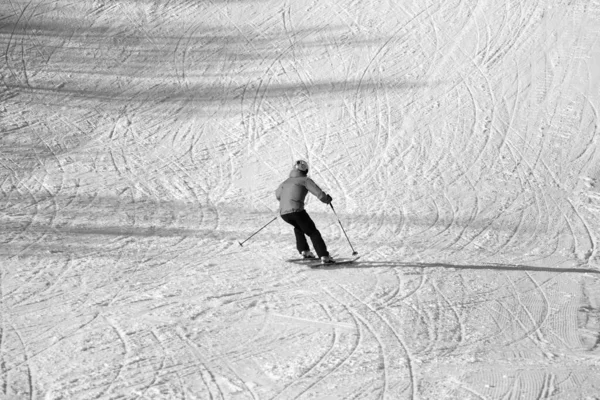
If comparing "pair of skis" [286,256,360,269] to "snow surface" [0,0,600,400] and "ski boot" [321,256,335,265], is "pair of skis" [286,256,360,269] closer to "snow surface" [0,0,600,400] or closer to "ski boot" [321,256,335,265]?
"ski boot" [321,256,335,265]

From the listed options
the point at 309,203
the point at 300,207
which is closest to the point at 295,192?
the point at 300,207

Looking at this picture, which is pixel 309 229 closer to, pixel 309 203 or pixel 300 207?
pixel 300 207

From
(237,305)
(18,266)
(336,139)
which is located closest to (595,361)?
(237,305)

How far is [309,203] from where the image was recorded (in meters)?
14.4

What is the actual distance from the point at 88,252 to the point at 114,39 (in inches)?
346

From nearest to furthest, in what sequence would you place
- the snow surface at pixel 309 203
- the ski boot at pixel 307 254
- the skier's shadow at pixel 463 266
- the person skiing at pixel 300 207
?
the snow surface at pixel 309 203
the person skiing at pixel 300 207
the skier's shadow at pixel 463 266
the ski boot at pixel 307 254

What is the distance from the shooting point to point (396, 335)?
9336 millimetres

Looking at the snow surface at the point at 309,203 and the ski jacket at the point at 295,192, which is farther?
the ski jacket at the point at 295,192

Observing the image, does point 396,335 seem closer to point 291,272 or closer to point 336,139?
point 291,272

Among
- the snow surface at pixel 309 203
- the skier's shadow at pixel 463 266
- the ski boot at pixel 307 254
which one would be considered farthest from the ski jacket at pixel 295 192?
the skier's shadow at pixel 463 266

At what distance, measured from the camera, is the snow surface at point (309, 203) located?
→ 8.63 meters

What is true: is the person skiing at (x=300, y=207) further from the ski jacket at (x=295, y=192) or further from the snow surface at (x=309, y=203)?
the snow surface at (x=309, y=203)

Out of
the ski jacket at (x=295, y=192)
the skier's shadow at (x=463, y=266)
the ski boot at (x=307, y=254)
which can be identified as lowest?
the skier's shadow at (x=463, y=266)

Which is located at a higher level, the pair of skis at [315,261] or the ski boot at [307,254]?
the ski boot at [307,254]
